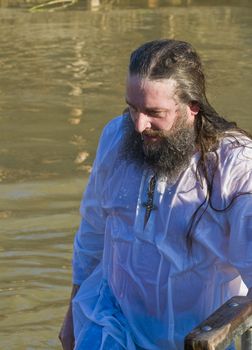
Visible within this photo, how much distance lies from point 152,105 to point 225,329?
→ 97 centimetres

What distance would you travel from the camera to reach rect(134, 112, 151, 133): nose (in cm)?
336

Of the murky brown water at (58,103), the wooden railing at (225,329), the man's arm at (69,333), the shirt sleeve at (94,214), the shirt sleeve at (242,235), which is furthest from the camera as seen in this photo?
the murky brown water at (58,103)

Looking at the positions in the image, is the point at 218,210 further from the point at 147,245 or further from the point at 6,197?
the point at 6,197

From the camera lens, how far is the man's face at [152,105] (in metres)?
3.35

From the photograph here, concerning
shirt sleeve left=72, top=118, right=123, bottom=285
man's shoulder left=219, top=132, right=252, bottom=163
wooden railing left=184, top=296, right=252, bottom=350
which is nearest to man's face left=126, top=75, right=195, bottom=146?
man's shoulder left=219, top=132, right=252, bottom=163

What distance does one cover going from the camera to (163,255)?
11.4 ft

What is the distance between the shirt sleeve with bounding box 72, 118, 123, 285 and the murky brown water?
1.86 metres

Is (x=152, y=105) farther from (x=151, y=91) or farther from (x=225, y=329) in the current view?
(x=225, y=329)

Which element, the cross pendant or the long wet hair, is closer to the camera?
the long wet hair

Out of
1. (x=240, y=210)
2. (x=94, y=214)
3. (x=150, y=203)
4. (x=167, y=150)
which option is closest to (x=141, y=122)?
(x=167, y=150)

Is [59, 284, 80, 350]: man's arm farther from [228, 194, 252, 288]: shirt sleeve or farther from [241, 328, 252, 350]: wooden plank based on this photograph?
[241, 328, 252, 350]: wooden plank

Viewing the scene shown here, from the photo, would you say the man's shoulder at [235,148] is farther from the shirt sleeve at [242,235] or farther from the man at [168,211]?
the shirt sleeve at [242,235]

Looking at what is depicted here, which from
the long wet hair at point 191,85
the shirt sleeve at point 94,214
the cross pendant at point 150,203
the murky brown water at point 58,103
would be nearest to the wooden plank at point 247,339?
the long wet hair at point 191,85

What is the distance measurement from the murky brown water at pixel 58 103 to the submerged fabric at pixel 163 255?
7.16ft
